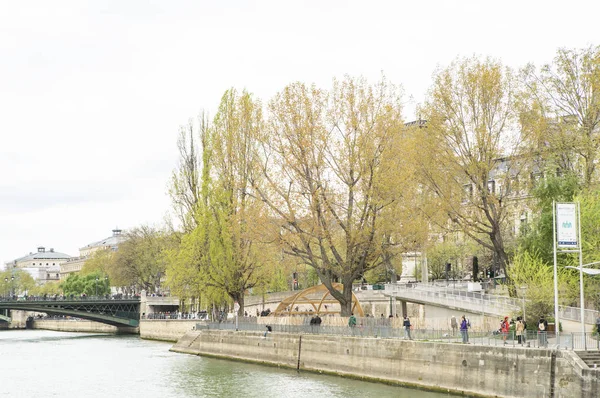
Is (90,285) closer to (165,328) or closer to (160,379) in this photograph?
(165,328)

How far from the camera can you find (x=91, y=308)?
10781 centimetres

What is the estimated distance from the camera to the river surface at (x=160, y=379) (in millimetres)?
41594

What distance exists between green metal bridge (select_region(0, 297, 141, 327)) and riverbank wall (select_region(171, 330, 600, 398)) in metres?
49.9

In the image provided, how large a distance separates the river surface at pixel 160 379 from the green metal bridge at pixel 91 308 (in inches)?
1356

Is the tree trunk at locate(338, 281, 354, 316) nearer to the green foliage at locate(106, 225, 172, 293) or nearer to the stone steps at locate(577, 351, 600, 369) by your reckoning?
the stone steps at locate(577, 351, 600, 369)

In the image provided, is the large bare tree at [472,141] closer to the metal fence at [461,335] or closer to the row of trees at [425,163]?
the row of trees at [425,163]

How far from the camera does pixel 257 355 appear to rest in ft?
184

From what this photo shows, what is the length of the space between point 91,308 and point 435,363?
76.5m

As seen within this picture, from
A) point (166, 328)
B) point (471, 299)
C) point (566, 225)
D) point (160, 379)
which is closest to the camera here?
point (566, 225)

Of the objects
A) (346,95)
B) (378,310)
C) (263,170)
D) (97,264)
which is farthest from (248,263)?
(97,264)

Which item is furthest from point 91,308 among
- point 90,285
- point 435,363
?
point 435,363

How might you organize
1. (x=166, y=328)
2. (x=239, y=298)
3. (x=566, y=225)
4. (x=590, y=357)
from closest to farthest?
(x=590, y=357)
(x=566, y=225)
(x=239, y=298)
(x=166, y=328)

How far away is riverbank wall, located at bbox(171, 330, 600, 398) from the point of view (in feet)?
104

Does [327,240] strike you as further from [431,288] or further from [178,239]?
[178,239]
